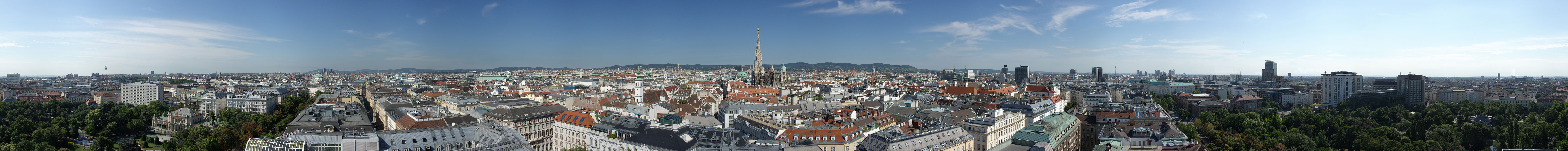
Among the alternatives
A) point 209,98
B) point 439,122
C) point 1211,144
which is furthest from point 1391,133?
point 209,98

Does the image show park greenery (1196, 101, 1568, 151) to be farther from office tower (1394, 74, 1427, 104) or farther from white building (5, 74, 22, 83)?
white building (5, 74, 22, 83)

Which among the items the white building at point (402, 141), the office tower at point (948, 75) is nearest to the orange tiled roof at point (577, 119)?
the white building at point (402, 141)

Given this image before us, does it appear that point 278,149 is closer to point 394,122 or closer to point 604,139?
point 604,139

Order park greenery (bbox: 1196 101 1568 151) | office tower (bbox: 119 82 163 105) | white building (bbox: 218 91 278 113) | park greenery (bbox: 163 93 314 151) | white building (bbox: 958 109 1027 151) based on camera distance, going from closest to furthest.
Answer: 1. park greenery (bbox: 163 93 314 151)
2. white building (bbox: 958 109 1027 151)
3. park greenery (bbox: 1196 101 1568 151)
4. white building (bbox: 218 91 278 113)
5. office tower (bbox: 119 82 163 105)

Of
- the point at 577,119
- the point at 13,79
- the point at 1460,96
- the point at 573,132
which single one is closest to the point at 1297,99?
the point at 1460,96

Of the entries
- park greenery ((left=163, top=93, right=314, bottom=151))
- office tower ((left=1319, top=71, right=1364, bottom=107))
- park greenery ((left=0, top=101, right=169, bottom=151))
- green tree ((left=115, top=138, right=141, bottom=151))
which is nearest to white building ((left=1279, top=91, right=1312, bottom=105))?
office tower ((left=1319, top=71, right=1364, bottom=107))

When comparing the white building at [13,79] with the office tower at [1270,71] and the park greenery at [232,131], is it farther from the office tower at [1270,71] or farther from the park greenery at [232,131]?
the office tower at [1270,71]
